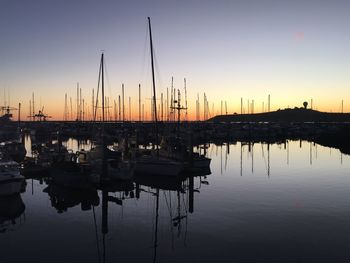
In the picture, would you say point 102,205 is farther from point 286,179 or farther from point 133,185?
point 286,179

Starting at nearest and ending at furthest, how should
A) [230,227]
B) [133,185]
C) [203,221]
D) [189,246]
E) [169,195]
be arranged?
[189,246] < [230,227] < [203,221] < [169,195] < [133,185]

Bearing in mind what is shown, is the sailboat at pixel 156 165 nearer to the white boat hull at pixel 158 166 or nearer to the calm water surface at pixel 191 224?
the white boat hull at pixel 158 166

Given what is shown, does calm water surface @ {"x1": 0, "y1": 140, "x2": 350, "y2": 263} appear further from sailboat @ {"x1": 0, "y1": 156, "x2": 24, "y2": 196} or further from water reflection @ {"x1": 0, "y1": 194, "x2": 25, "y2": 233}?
sailboat @ {"x1": 0, "y1": 156, "x2": 24, "y2": 196}

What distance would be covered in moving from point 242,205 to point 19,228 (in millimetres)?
13455

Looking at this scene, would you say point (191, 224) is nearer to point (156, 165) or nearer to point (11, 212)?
point (11, 212)

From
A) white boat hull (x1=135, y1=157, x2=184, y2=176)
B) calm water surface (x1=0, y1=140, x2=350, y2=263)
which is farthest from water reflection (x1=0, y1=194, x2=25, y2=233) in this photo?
white boat hull (x1=135, y1=157, x2=184, y2=176)

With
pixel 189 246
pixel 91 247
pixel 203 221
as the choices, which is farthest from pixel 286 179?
pixel 91 247

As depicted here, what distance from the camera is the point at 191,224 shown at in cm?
2025

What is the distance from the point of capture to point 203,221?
20.6 metres

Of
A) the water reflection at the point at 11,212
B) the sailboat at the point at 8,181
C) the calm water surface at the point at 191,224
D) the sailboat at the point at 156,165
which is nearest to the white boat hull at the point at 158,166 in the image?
the sailboat at the point at 156,165

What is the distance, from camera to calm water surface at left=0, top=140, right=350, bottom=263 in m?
15.8

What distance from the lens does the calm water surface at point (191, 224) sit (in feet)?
51.8

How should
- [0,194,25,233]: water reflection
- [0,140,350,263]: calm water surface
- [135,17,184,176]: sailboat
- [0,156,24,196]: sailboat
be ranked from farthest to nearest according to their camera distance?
1. [135,17,184,176]: sailboat
2. [0,156,24,196]: sailboat
3. [0,194,25,233]: water reflection
4. [0,140,350,263]: calm water surface

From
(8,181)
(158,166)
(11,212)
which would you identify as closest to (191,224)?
(11,212)
